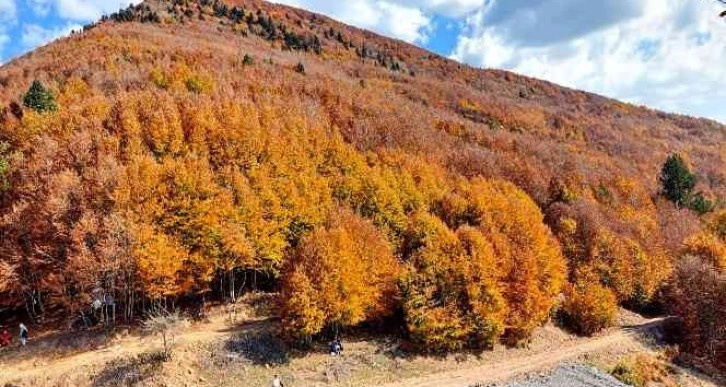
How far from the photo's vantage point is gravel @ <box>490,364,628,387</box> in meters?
45.2

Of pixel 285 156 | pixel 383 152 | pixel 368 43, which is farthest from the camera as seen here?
pixel 368 43

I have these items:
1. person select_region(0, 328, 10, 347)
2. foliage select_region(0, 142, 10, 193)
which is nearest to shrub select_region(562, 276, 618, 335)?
person select_region(0, 328, 10, 347)

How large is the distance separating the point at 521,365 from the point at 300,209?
27438mm

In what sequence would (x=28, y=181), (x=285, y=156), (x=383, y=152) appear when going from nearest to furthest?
(x=28, y=181) < (x=285, y=156) < (x=383, y=152)

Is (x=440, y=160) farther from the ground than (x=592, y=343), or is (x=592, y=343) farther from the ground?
(x=440, y=160)

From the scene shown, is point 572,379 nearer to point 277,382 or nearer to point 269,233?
point 277,382

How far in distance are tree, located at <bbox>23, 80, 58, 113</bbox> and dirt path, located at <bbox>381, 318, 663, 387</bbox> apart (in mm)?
49138

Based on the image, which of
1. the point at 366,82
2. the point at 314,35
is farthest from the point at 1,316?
the point at 314,35

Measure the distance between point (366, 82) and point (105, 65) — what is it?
206 ft

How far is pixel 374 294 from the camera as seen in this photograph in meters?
49.6

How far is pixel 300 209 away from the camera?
57.6m

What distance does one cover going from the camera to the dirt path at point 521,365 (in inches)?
1758

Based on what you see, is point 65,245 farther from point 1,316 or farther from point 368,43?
point 368,43

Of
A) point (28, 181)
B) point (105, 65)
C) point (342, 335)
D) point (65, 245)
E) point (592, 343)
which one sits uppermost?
point (105, 65)
